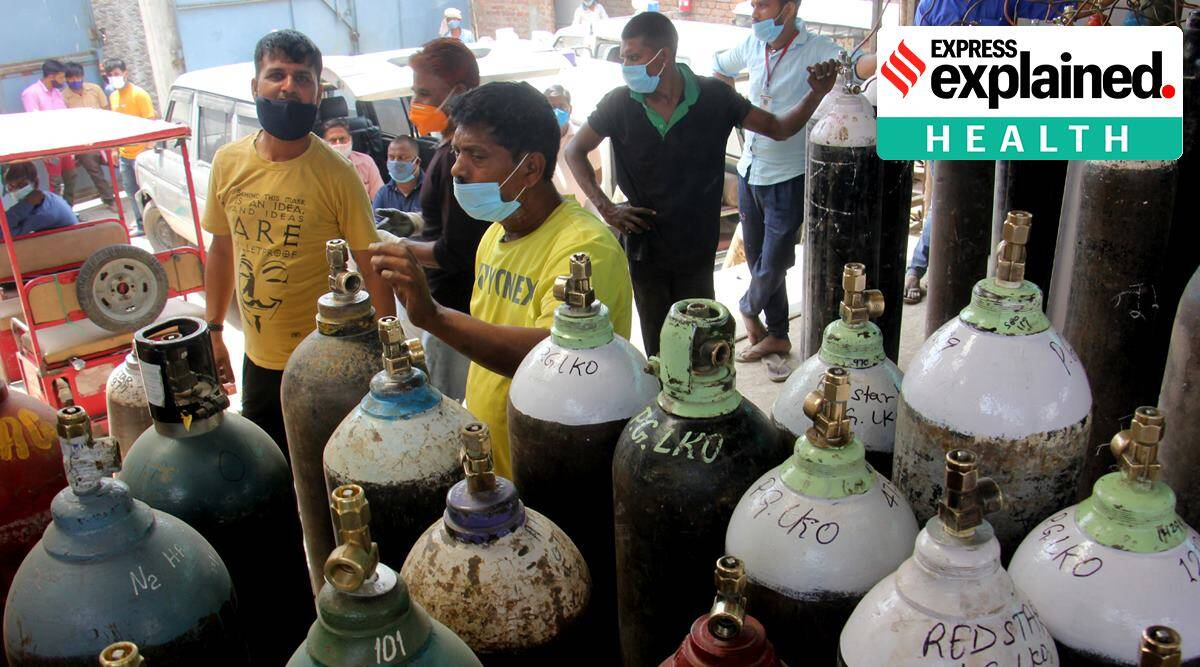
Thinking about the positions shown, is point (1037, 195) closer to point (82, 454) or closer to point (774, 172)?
point (774, 172)

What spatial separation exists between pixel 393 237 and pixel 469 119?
1200 mm

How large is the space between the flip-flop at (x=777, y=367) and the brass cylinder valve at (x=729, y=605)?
12.3 feet

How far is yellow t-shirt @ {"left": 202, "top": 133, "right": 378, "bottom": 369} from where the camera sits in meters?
3.14

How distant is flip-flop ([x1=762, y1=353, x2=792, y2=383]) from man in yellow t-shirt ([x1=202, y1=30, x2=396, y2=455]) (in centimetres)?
231

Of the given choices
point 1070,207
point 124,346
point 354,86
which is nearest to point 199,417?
point 1070,207

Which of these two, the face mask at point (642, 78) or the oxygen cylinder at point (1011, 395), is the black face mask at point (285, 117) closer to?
the face mask at point (642, 78)

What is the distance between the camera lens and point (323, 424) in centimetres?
202

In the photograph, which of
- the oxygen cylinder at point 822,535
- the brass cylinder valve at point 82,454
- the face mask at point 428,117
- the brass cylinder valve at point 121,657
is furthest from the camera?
the face mask at point 428,117

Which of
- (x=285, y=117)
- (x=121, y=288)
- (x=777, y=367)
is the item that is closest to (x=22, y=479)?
(x=285, y=117)

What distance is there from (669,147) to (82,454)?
3.05m

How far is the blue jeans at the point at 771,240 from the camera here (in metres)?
4.83

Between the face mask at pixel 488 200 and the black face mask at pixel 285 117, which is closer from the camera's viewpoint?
the face mask at pixel 488 200

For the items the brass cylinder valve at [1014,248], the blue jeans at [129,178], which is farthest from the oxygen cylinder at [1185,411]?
the blue jeans at [129,178]

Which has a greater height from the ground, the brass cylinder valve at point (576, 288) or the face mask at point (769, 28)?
the face mask at point (769, 28)
